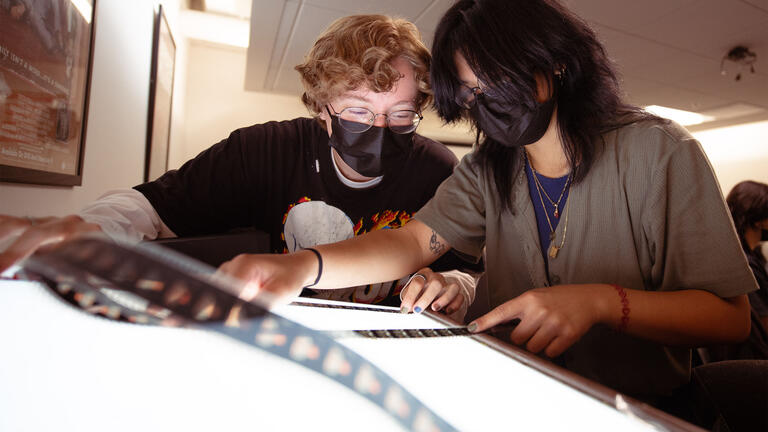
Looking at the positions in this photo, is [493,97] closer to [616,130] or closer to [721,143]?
[616,130]

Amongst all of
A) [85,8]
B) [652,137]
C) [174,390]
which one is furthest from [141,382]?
[85,8]

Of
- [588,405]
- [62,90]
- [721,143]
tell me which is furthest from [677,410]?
[721,143]

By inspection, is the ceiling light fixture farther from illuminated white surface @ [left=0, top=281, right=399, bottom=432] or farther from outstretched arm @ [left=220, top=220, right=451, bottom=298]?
illuminated white surface @ [left=0, top=281, right=399, bottom=432]

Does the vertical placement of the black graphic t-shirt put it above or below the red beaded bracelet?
above

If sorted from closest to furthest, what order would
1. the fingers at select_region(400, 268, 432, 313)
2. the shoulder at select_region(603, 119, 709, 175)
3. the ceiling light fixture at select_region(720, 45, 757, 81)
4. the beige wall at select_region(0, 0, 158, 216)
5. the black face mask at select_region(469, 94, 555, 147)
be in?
the fingers at select_region(400, 268, 432, 313) < the shoulder at select_region(603, 119, 709, 175) < the black face mask at select_region(469, 94, 555, 147) < the beige wall at select_region(0, 0, 158, 216) < the ceiling light fixture at select_region(720, 45, 757, 81)

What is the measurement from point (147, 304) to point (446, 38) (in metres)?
0.82

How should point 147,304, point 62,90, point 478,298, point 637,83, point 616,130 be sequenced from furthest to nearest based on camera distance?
point 637,83 < point 478,298 < point 62,90 < point 616,130 < point 147,304

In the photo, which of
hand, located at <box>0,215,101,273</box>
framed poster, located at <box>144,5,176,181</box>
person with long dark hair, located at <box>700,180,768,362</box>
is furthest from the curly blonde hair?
person with long dark hair, located at <box>700,180,768,362</box>

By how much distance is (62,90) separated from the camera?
972 millimetres

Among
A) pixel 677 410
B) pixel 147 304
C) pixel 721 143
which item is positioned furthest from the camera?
pixel 721 143

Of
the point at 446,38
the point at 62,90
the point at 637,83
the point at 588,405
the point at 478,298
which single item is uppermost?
the point at 637,83

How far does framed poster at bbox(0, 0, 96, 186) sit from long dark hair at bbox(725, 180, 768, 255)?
3097 millimetres

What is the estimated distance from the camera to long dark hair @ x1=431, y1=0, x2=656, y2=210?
800mm

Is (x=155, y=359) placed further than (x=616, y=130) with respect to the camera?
No
